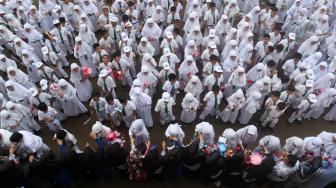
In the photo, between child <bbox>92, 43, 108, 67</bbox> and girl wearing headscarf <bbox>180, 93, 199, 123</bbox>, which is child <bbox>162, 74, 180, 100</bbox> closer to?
girl wearing headscarf <bbox>180, 93, 199, 123</bbox>

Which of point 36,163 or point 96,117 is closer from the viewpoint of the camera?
point 36,163

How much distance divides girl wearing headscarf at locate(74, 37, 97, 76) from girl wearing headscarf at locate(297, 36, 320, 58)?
727 centimetres

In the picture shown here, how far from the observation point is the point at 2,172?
6.52m

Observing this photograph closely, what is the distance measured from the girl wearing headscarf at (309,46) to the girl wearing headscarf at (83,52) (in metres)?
7.27

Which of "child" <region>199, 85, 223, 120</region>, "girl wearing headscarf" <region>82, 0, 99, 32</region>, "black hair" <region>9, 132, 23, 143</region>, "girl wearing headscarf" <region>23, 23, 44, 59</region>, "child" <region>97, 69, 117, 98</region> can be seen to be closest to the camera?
"black hair" <region>9, 132, 23, 143</region>

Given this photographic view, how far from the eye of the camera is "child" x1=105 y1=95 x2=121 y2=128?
323 inches

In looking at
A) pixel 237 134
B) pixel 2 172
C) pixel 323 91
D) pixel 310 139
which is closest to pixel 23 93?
pixel 2 172

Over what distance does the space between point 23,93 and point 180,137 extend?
15.5ft

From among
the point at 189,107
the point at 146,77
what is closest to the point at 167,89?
the point at 146,77

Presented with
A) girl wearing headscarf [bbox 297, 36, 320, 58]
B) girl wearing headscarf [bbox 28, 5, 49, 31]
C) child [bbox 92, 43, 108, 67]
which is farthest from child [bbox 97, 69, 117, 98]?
girl wearing headscarf [bbox 297, 36, 320, 58]

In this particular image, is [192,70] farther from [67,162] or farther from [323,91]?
[67,162]

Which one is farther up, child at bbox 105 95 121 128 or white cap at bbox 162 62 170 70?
white cap at bbox 162 62 170 70

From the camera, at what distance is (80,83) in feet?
31.0

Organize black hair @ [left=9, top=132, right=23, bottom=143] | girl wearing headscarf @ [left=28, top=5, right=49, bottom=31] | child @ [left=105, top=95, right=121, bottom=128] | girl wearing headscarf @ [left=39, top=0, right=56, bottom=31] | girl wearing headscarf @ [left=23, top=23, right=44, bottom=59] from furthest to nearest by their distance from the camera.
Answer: girl wearing headscarf @ [left=39, top=0, right=56, bottom=31], girl wearing headscarf @ [left=28, top=5, right=49, bottom=31], girl wearing headscarf @ [left=23, top=23, right=44, bottom=59], child @ [left=105, top=95, right=121, bottom=128], black hair @ [left=9, top=132, right=23, bottom=143]
